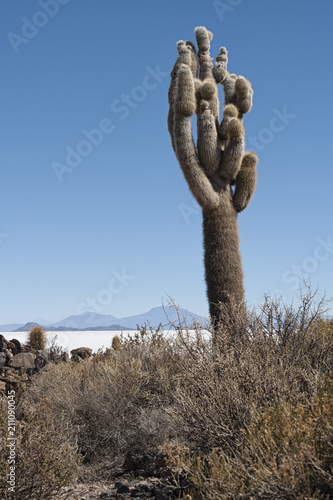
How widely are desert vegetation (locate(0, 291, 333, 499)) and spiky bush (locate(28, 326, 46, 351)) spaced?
765 cm

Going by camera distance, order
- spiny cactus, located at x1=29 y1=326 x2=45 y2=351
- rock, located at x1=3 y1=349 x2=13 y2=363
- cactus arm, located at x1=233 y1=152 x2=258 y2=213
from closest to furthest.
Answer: cactus arm, located at x1=233 y1=152 x2=258 y2=213 → rock, located at x1=3 y1=349 x2=13 y2=363 → spiny cactus, located at x1=29 y1=326 x2=45 y2=351

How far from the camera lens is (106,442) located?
20.5ft

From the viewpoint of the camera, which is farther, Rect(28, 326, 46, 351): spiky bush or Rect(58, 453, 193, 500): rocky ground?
Rect(28, 326, 46, 351): spiky bush

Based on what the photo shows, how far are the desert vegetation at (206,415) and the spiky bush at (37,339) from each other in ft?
25.1

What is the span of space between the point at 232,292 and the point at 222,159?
394 cm

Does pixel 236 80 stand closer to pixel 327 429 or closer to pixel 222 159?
pixel 222 159

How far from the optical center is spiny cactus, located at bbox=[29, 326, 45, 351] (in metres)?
16.1

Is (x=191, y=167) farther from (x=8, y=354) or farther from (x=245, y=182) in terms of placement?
(x=8, y=354)

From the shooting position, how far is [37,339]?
1617cm

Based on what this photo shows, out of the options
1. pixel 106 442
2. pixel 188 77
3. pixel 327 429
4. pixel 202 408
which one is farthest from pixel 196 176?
pixel 327 429

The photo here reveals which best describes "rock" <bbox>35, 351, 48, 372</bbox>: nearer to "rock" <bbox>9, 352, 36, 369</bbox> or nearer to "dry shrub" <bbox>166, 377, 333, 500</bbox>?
"rock" <bbox>9, 352, 36, 369</bbox>

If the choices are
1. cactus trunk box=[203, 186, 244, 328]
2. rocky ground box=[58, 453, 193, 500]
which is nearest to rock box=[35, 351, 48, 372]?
cactus trunk box=[203, 186, 244, 328]

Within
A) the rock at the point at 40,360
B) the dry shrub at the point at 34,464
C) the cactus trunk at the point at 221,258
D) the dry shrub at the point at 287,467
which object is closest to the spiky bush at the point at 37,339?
the rock at the point at 40,360

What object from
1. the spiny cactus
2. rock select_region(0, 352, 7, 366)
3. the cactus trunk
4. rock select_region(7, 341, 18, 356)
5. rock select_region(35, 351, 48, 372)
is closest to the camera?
the cactus trunk
